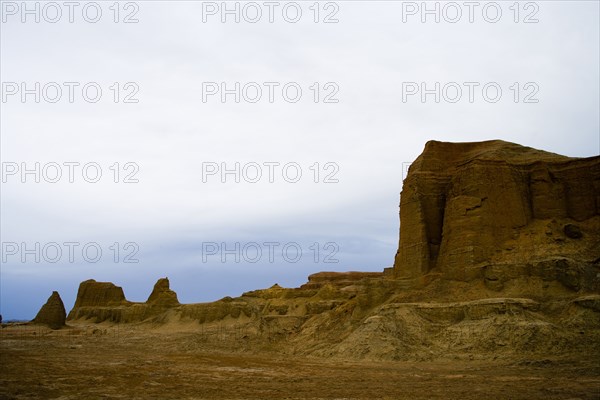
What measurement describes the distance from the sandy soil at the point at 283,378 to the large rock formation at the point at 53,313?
105 feet

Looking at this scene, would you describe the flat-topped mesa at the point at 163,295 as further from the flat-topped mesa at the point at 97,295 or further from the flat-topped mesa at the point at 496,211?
the flat-topped mesa at the point at 496,211

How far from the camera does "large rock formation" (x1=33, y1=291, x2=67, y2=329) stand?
57875mm

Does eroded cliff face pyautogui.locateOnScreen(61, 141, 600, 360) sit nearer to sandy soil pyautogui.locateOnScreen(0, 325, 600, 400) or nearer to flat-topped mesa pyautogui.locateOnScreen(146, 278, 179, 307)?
sandy soil pyautogui.locateOnScreen(0, 325, 600, 400)

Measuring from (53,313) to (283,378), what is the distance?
157 feet

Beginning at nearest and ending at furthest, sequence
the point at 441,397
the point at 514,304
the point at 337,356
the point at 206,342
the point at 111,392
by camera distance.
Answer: the point at 441,397
the point at 111,392
the point at 514,304
the point at 337,356
the point at 206,342

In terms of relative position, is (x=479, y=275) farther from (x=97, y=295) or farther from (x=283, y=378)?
(x=97, y=295)

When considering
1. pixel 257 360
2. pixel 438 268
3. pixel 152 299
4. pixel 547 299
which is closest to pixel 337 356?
pixel 257 360

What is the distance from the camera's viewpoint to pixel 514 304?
26.2m

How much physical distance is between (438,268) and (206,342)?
1981cm

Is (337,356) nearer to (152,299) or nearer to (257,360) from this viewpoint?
(257,360)

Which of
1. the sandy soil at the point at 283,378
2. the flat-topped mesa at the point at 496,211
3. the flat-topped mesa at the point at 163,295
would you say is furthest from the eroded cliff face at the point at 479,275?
the flat-topped mesa at the point at 163,295

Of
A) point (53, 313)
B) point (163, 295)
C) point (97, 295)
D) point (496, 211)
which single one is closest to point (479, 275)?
point (496, 211)

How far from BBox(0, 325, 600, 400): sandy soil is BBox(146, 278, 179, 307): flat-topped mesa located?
31.6m

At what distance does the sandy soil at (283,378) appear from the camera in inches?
620
